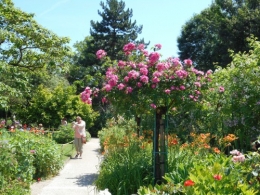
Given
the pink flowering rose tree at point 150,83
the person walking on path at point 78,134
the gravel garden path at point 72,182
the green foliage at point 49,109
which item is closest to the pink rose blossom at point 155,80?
the pink flowering rose tree at point 150,83

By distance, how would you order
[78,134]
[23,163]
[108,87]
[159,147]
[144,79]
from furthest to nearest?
[78,134], [23,163], [159,147], [108,87], [144,79]

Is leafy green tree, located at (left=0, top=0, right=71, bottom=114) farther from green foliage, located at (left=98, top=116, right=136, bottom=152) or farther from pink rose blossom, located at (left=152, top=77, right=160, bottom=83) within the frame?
pink rose blossom, located at (left=152, top=77, right=160, bottom=83)

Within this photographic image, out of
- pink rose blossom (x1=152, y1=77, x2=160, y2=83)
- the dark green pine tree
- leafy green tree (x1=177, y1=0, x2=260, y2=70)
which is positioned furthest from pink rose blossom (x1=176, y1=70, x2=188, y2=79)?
the dark green pine tree

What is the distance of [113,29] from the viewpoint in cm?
3538

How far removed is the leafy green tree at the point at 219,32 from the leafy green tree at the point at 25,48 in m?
8.14

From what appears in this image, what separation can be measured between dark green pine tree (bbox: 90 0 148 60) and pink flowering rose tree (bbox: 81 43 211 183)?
1107 inches

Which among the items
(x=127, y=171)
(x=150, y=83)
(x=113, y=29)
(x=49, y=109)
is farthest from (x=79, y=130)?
(x=113, y=29)

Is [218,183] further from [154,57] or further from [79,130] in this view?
[79,130]

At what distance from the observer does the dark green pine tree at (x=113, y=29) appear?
34.8m

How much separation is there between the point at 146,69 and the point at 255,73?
177 inches

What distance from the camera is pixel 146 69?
6.32 meters

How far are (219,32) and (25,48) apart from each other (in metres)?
14.4

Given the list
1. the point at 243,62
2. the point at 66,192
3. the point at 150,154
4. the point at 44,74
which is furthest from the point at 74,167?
the point at 44,74

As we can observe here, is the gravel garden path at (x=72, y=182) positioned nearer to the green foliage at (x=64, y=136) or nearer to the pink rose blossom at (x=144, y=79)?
the pink rose blossom at (x=144, y=79)
